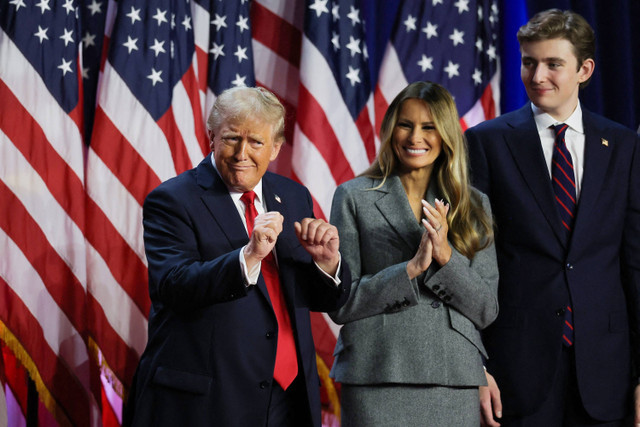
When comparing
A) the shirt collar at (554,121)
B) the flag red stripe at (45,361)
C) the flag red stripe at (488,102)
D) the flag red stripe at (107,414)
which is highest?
the flag red stripe at (488,102)

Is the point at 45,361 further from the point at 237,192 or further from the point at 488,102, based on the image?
the point at 488,102

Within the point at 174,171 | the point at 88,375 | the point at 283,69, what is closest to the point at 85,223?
the point at 174,171

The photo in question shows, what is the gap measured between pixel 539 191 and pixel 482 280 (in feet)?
1.29

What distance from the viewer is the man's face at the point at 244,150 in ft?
6.14

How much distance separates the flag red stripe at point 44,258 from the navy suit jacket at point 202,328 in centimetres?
154

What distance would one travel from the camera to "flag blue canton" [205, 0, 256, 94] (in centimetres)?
352

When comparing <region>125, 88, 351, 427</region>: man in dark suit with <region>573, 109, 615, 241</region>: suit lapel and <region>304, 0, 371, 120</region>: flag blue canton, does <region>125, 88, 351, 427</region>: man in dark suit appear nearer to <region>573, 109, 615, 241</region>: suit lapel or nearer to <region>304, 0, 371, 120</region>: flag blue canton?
<region>573, 109, 615, 241</region>: suit lapel

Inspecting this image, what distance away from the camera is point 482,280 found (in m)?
2.17

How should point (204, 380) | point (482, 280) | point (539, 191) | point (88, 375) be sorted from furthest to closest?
point (88, 375) < point (539, 191) < point (482, 280) < point (204, 380)

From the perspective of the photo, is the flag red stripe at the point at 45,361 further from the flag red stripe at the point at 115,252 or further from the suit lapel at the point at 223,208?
the suit lapel at the point at 223,208

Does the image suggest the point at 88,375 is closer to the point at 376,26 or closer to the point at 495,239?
the point at 495,239

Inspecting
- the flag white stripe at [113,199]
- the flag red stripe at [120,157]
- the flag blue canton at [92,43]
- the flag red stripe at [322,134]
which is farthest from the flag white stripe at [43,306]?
the flag red stripe at [322,134]

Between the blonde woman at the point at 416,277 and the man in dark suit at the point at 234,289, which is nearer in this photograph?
the man in dark suit at the point at 234,289

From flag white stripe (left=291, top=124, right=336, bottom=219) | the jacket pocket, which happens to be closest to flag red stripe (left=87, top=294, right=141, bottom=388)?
flag white stripe (left=291, top=124, right=336, bottom=219)
